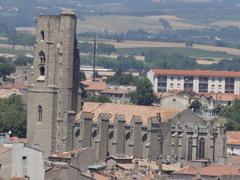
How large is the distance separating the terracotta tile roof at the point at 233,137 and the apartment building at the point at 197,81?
64343 mm

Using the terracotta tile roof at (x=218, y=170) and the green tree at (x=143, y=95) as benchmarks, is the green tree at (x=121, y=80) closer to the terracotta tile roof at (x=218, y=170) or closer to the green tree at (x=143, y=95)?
the green tree at (x=143, y=95)

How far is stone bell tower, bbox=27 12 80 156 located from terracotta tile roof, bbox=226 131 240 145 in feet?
30.3


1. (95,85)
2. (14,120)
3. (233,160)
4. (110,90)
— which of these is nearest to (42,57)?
(14,120)

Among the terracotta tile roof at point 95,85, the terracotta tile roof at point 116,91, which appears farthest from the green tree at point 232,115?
the terracotta tile roof at point 95,85

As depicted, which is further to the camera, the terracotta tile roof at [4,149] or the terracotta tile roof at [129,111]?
the terracotta tile roof at [129,111]

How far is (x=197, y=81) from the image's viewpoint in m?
158

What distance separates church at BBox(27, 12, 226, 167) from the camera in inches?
3191

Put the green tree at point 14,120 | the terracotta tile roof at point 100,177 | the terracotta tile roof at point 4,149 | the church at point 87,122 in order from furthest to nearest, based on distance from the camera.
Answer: the green tree at point 14,120 < the church at point 87,122 < the terracotta tile roof at point 100,177 < the terracotta tile roof at point 4,149

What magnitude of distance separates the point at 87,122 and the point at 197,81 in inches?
3032

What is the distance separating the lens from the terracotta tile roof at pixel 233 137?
3440 inches

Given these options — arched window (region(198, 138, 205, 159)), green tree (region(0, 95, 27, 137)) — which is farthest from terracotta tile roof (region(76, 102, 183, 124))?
green tree (region(0, 95, 27, 137))

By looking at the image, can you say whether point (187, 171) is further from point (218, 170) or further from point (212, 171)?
point (218, 170)

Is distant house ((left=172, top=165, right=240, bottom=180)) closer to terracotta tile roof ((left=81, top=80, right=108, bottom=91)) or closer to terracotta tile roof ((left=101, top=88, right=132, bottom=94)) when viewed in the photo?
terracotta tile roof ((left=101, top=88, right=132, bottom=94))

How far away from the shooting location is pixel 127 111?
8262cm
